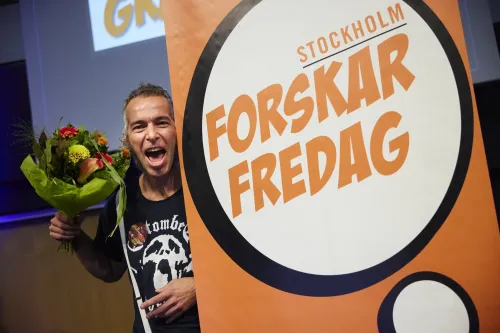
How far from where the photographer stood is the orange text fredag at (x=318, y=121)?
0.98 metres

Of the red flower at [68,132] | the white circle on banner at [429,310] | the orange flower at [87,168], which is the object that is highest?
the red flower at [68,132]

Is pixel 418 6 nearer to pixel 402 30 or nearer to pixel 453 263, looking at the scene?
pixel 402 30

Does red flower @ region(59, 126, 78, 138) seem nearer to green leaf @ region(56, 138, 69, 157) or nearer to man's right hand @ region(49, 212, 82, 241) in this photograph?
green leaf @ region(56, 138, 69, 157)

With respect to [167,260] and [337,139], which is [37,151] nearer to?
[167,260]

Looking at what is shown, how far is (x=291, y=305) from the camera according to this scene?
1.00m

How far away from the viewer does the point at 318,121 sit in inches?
40.4

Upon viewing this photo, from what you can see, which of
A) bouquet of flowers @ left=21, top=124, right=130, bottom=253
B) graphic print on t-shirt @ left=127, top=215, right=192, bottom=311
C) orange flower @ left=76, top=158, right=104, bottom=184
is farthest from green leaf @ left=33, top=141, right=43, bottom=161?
graphic print on t-shirt @ left=127, top=215, right=192, bottom=311

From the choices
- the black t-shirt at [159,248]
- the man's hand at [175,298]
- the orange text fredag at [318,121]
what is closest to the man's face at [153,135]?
the black t-shirt at [159,248]

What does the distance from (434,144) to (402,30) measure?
28cm

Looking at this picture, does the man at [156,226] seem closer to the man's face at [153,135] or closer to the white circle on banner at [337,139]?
the man's face at [153,135]

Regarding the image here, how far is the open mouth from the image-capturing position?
4.08 feet

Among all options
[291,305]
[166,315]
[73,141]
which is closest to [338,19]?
[291,305]

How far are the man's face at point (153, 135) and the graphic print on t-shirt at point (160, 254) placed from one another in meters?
0.16


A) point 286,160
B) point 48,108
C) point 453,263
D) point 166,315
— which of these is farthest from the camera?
point 48,108
